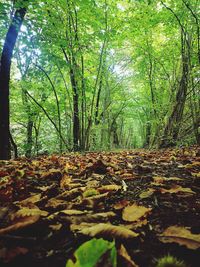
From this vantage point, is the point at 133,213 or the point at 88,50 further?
the point at 88,50

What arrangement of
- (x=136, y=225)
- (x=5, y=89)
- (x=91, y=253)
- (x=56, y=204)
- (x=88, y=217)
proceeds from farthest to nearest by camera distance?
(x=5, y=89), (x=56, y=204), (x=88, y=217), (x=136, y=225), (x=91, y=253)

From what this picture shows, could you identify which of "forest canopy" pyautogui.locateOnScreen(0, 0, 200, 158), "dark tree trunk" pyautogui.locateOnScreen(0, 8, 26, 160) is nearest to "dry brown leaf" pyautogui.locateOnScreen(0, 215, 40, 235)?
"forest canopy" pyautogui.locateOnScreen(0, 0, 200, 158)

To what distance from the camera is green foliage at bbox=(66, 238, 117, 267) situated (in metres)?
0.65

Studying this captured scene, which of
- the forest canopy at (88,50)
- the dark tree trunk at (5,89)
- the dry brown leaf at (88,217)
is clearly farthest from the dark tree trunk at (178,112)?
the dry brown leaf at (88,217)

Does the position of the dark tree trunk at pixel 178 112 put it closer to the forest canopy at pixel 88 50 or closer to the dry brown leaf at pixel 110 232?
the forest canopy at pixel 88 50

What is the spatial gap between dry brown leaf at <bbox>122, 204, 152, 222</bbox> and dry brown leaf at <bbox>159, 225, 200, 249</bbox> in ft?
0.57

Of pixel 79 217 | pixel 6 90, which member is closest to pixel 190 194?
pixel 79 217

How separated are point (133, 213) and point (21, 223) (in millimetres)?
493

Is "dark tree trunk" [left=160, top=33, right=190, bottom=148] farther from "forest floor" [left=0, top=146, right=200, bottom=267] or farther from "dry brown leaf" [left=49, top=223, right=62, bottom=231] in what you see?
"dry brown leaf" [left=49, top=223, right=62, bottom=231]

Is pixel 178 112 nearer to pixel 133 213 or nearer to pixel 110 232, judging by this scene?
pixel 133 213

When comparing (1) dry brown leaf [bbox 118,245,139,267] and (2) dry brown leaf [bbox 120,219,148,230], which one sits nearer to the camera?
(1) dry brown leaf [bbox 118,245,139,267]

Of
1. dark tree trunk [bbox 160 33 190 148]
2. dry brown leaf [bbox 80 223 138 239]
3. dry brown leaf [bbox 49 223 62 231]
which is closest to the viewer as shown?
dry brown leaf [bbox 80 223 138 239]

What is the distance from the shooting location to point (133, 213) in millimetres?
1154

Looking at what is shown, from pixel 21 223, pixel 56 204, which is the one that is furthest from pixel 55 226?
pixel 56 204
